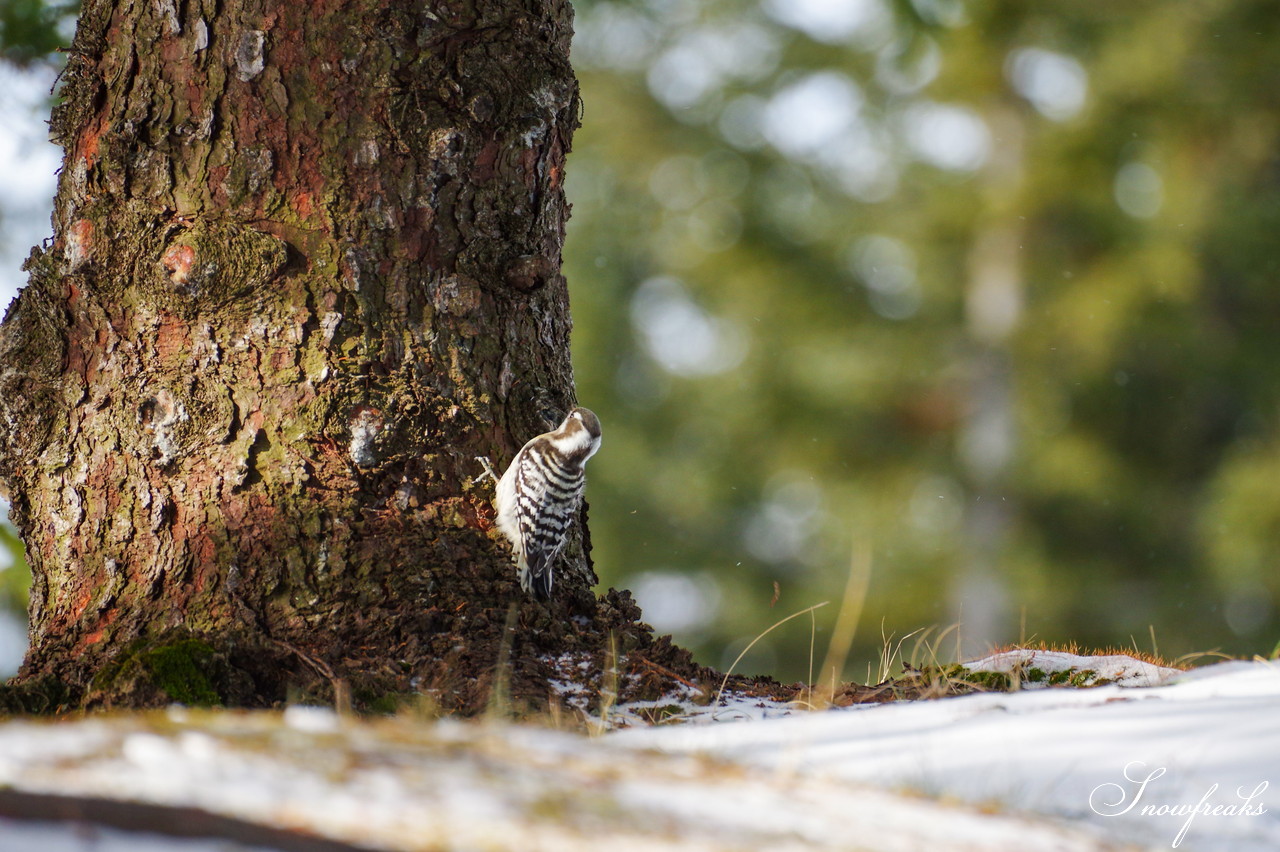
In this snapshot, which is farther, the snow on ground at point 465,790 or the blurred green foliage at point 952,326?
the blurred green foliage at point 952,326

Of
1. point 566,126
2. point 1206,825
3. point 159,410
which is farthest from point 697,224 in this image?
point 1206,825

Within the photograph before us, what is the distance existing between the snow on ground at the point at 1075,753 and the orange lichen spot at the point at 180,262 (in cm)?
177

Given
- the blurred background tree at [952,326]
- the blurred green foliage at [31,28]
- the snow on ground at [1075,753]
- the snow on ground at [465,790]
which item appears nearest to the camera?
the snow on ground at [465,790]

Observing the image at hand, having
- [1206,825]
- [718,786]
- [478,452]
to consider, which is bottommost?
[1206,825]

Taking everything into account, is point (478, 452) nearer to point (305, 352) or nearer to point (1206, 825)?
point (305, 352)

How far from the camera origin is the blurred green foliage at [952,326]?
13.0 meters

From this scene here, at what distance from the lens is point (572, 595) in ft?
11.6

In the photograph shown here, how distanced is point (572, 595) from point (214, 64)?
1856 mm

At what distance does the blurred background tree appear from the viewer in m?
13.0

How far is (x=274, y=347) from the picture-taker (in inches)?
124

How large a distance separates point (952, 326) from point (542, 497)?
11.4 metres

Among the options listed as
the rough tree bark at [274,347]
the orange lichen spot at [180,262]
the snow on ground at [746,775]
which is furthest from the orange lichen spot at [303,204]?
the snow on ground at [746,775]

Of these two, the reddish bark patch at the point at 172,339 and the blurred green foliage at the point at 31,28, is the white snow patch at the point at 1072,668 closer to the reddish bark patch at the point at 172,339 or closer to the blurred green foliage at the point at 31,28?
the reddish bark patch at the point at 172,339

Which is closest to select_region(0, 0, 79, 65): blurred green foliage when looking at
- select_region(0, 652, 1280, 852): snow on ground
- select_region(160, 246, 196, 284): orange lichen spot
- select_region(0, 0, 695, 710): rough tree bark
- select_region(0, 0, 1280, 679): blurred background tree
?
select_region(0, 0, 695, 710): rough tree bark
